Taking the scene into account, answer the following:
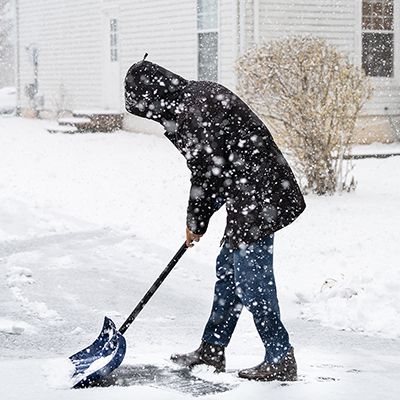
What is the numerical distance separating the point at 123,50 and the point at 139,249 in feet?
46.2

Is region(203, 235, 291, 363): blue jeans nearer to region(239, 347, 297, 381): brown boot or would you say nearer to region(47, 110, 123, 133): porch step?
region(239, 347, 297, 381): brown boot

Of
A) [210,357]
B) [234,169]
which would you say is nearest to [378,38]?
[210,357]

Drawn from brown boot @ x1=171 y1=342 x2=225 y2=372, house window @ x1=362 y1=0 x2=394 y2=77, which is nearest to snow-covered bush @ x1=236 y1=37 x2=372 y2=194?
house window @ x1=362 y1=0 x2=394 y2=77

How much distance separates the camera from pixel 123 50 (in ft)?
75.9

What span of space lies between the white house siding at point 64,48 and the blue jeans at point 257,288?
19901mm

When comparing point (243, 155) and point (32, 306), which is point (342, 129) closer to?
point (32, 306)

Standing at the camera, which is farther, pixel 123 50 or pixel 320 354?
pixel 123 50

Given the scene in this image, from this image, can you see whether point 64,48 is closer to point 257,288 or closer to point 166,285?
point 166,285

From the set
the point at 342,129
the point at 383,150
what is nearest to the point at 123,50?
the point at 383,150

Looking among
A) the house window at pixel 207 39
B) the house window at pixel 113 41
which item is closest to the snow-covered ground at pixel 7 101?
the house window at pixel 113 41

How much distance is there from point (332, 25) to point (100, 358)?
14.7 metres

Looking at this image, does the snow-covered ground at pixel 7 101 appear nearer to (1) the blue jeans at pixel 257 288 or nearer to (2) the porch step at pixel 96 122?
(2) the porch step at pixel 96 122

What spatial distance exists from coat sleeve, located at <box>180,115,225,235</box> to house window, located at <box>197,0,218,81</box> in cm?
1439

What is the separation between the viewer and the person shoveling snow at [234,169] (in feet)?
16.2
